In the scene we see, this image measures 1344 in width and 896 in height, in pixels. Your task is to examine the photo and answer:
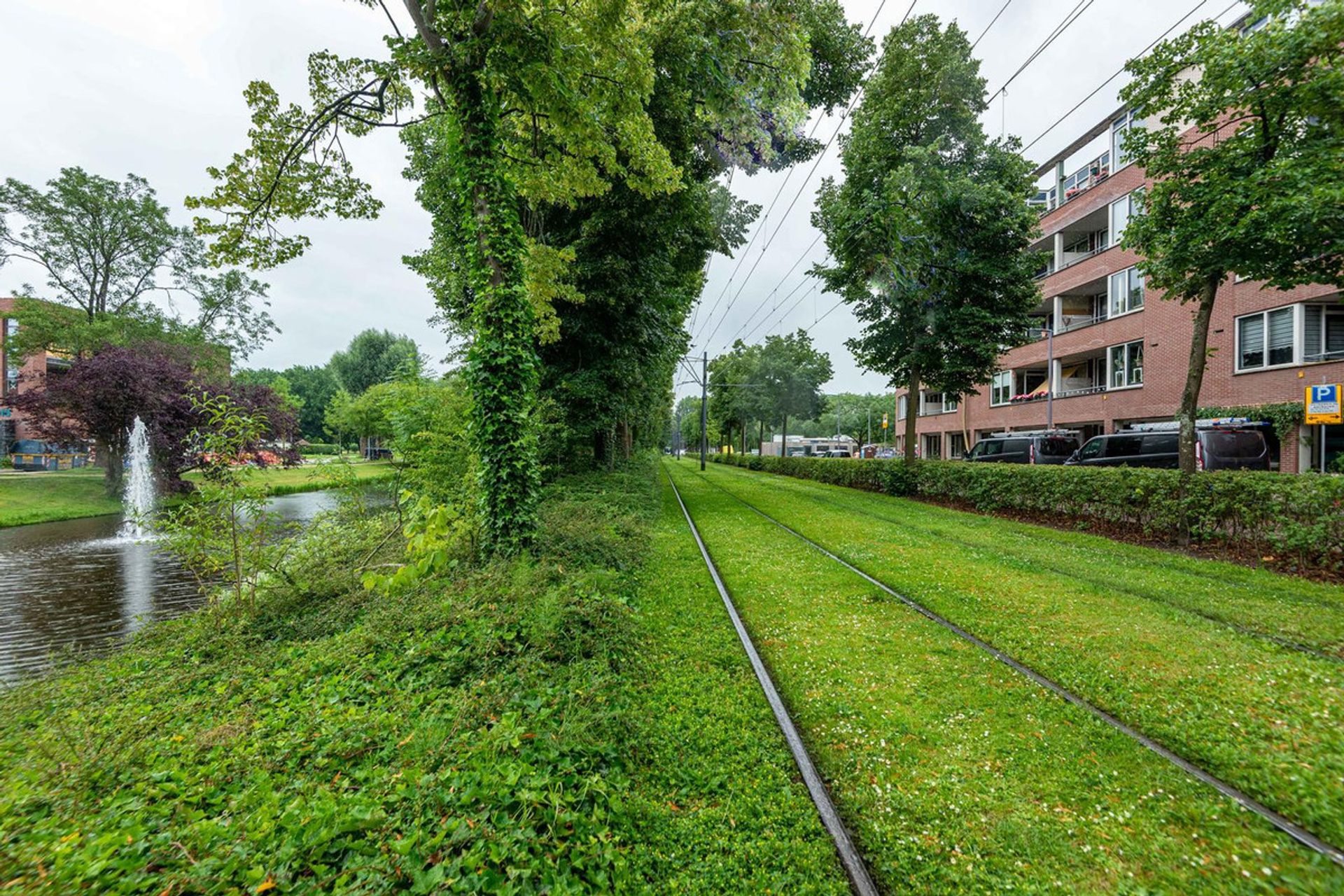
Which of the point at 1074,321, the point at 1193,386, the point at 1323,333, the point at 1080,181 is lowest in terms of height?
the point at 1193,386

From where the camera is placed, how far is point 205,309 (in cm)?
3036

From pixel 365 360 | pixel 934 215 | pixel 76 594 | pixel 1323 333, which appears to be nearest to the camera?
A: pixel 76 594

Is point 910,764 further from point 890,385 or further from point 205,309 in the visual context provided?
point 205,309

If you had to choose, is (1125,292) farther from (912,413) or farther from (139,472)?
(139,472)

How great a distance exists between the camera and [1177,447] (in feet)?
46.5

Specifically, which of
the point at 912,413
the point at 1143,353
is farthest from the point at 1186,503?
the point at 1143,353

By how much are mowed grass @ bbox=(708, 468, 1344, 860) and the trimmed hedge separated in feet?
2.85

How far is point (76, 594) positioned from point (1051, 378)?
35.6m

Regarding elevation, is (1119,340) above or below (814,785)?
above

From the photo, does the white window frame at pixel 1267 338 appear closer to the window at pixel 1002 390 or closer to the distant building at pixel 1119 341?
the distant building at pixel 1119 341

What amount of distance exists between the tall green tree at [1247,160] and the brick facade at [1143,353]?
651cm

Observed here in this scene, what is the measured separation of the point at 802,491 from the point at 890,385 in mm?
5413

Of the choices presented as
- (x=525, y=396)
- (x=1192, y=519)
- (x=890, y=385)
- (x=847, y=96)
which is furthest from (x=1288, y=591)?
(x=847, y=96)

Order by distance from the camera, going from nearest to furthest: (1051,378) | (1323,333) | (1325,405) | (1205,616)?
(1205,616)
(1325,405)
(1323,333)
(1051,378)
